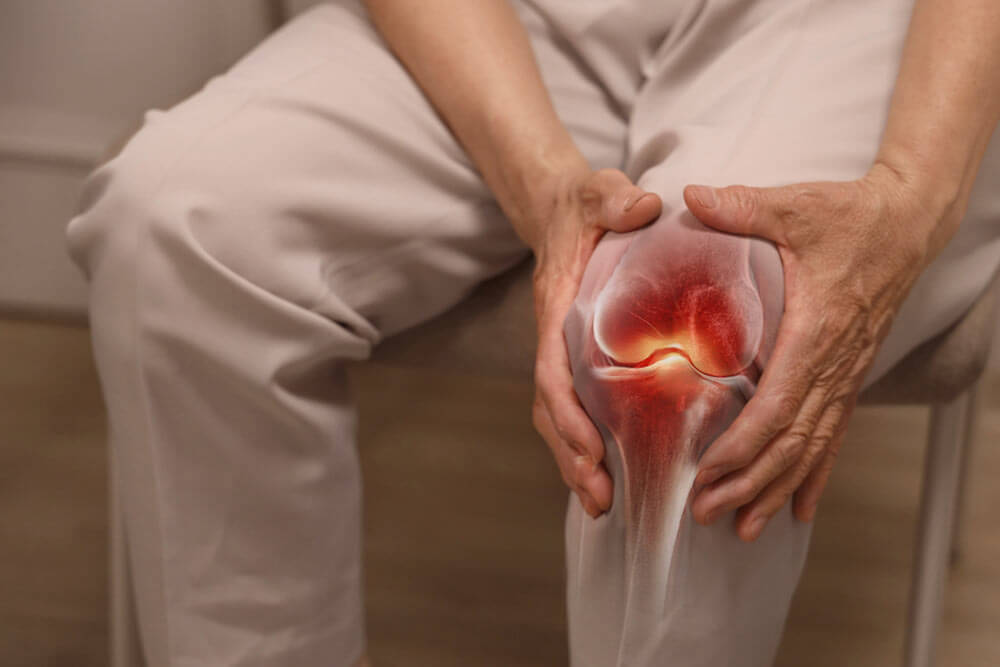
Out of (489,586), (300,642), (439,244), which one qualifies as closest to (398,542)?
(489,586)

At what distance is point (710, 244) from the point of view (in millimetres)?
532

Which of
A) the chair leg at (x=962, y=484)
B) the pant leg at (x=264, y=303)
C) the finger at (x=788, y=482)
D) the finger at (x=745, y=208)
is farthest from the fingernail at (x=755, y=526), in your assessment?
the chair leg at (x=962, y=484)

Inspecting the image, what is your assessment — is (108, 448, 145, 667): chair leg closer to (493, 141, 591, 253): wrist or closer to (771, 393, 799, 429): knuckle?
(493, 141, 591, 253): wrist

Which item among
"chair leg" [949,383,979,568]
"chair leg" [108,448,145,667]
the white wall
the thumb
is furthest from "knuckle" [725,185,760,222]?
the white wall

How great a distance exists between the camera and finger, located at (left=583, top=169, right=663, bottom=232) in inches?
21.7

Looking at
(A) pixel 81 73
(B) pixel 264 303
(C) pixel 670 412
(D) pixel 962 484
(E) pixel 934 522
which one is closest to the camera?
(C) pixel 670 412

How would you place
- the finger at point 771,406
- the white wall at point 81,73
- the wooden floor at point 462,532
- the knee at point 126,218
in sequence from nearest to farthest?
the finger at point 771,406, the knee at point 126,218, the wooden floor at point 462,532, the white wall at point 81,73

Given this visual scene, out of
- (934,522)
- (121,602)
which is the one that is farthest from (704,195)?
(121,602)

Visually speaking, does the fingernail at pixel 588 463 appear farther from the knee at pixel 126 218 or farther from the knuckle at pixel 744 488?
the knee at pixel 126 218

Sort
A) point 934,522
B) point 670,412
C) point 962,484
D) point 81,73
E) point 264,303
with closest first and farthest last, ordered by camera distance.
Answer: point 670,412 < point 264,303 < point 934,522 < point 962,484 < point 81,73

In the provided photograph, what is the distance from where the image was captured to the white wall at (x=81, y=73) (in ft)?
3.98

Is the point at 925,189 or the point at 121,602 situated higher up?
the point at 925,189

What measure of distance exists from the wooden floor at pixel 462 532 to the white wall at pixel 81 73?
0.90 feet

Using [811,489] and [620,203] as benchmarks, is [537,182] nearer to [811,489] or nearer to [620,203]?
[620,203]
